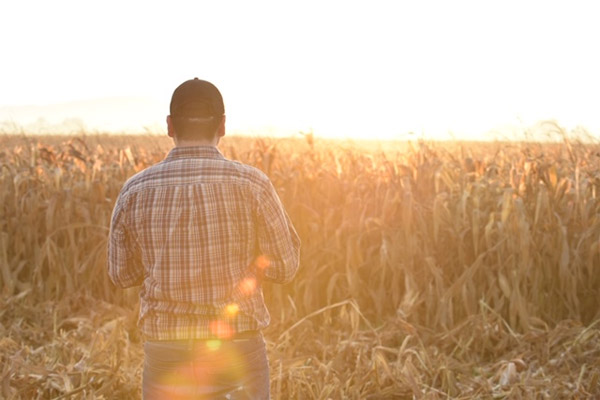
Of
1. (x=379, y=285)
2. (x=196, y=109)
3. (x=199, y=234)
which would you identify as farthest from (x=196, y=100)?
(x=379, y=285)

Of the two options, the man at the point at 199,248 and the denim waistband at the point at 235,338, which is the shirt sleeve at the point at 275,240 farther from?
the denim waistband at the point at 235,338

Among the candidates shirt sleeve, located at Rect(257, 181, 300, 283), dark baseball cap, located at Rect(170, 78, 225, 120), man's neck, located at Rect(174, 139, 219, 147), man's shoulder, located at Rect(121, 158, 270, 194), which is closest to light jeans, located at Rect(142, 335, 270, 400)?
shirt sleeve, located at Rect(257, 181, 300, 283)

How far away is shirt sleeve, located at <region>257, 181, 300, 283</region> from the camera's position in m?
2.31

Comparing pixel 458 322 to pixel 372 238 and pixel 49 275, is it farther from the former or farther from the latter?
pixel 49 275

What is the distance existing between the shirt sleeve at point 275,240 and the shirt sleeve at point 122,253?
457 millimetres

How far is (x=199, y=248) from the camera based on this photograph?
7.48ft

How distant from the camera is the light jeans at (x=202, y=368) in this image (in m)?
2.28

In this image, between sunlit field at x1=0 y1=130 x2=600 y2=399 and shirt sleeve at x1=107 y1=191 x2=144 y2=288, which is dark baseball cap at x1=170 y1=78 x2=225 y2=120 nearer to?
shirt sleeve at x1=107 y1=191 x2=144 y2=288

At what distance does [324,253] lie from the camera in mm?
5395

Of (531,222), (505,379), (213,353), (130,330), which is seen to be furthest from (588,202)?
(213,353)

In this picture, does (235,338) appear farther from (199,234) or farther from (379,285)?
(379,285)

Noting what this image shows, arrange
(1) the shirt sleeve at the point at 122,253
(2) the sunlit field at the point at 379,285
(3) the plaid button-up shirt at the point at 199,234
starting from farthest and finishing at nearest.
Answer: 1. (2) the sunlit field at the point at 379,285
2. (1) the shirt sleeve at the point at 122,253
3. (3) the plaid button-up shirt at the point at 199,234

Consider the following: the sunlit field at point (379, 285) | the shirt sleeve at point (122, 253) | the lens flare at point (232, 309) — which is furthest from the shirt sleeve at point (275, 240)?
the sunlit field at point (379, 285)

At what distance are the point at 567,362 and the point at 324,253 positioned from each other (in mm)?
1949
